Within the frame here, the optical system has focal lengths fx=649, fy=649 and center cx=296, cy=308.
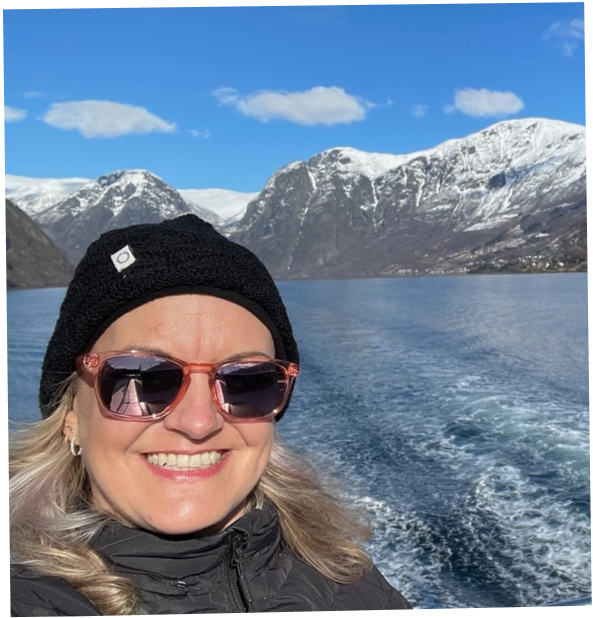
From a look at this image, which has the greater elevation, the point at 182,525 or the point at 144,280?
the point at 144,280

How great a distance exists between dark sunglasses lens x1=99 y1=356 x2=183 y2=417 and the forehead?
40 mm

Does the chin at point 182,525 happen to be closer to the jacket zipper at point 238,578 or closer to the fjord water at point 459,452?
the jacket zipper at point 238,578

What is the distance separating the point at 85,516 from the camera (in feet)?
4.91

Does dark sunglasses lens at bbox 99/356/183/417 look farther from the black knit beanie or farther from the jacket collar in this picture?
the jacket collar

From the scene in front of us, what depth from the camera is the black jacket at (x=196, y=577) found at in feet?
4.38

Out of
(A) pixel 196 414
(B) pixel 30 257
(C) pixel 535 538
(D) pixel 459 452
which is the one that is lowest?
(C) pixel 535 538

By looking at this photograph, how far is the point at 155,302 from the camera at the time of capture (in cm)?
149

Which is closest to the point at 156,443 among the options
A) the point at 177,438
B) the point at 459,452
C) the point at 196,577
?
the point at 177,438

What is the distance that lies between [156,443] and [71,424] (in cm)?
27

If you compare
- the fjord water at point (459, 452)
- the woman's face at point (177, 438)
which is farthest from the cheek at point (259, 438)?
the fjord water at point (459, 452)

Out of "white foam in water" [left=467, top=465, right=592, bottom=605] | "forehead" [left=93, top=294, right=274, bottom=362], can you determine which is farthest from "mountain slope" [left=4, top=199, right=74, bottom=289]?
"forehead" [left=93, top=294, right=274, bottom=362]

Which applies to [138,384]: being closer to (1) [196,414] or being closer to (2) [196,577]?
(1) [196,414]

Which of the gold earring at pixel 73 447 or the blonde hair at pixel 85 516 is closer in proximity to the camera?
the blonde hair at pixel 85 516

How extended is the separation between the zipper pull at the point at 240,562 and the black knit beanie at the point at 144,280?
1.74ft
